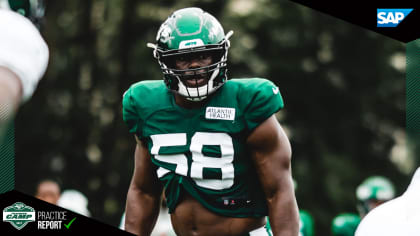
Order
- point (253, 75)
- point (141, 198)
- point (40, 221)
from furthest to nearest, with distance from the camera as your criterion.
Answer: point (253, 75) < point (40, 221) < point (141, 198)

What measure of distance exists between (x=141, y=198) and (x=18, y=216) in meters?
0.81

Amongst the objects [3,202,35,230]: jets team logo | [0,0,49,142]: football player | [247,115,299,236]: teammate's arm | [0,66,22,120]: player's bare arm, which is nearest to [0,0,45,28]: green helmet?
[0,0,49,142]: football player

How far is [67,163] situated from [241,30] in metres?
3.25

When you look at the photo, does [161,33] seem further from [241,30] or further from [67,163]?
[67,163]

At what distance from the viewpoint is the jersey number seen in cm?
313

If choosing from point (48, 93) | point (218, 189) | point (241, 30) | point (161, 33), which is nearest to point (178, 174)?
point (218, 189)

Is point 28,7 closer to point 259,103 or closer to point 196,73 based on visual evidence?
point 196,73

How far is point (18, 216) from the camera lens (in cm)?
373

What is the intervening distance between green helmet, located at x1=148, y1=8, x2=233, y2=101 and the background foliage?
5858mm

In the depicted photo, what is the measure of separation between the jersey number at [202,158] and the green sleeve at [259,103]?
6.1 inches

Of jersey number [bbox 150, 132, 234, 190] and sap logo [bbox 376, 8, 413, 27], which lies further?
sap logo [bbox 376, 8, 413, 27]

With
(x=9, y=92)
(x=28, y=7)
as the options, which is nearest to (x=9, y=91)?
(x=9, y=92)

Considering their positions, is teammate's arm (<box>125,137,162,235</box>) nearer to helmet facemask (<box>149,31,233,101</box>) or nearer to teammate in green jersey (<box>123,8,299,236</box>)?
teammate in green jersey (<box>123,8,299,236</box>)

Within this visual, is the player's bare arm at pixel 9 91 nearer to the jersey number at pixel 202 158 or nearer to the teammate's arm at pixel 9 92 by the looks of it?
the teammate's arm at pixel 9 92
